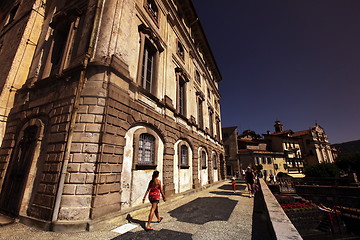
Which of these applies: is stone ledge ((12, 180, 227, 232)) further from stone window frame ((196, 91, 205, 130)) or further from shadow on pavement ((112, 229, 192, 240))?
stone window frame ((196, 91, 205, 130))

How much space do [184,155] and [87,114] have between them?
7165 millimetres

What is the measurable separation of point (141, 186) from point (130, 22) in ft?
24.2

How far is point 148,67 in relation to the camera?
9047 millimetres

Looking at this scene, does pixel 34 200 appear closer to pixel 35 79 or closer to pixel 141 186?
pixel 141 186

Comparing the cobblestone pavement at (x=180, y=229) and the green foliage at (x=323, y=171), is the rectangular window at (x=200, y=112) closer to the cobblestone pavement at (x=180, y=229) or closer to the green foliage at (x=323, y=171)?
the cobblestone pavement at (x=180, y=229)

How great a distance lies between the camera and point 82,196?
4.55 metres

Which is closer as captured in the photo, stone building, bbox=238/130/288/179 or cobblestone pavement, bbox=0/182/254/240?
cobblestone pavement, bbox=0/182/254/240

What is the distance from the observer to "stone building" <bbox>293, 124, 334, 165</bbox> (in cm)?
4744

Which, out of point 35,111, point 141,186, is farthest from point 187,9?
point 141,186

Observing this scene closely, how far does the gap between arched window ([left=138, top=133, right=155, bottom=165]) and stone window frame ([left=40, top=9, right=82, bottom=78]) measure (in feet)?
14.3

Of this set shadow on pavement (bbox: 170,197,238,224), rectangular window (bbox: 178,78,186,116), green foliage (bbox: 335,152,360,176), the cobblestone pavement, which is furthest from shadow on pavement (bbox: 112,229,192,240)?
green foliage (bbox: 335,152,360,176)

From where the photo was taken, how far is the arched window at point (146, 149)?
6996 millimetres

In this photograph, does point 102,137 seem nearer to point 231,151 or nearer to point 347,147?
point 231,151

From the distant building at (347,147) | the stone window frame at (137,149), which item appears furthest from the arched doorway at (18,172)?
the distant building at (347,147)
